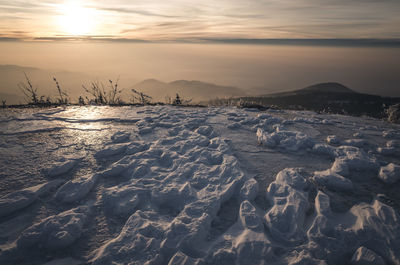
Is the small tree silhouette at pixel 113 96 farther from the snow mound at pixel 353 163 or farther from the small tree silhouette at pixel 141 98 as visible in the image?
the snow mound at pixel 353 163

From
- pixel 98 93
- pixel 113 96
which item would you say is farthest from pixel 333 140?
pixel 98 93

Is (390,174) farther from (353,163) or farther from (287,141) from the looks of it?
(287,141)

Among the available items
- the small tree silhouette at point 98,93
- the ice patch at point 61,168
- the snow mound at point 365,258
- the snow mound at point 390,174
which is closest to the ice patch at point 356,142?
the snow mound at point 390,174

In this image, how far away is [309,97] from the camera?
71.2 ft

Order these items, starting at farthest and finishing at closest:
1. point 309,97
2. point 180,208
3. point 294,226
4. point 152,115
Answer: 1. point 309,97
2. point 152,115
3. point 180,208
4. point 294,226

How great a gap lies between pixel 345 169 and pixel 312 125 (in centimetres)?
196

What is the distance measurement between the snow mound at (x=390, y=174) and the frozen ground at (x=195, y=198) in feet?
0.04

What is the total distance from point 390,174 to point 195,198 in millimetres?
2171

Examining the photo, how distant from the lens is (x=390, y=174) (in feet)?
7.47

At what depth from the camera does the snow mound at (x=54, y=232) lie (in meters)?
1.55

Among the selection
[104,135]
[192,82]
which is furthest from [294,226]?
[192,82]

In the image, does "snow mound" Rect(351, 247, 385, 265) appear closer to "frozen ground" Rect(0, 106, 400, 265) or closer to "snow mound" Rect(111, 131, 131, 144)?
"frozen ground" Rect(0, 106, 400, 265)

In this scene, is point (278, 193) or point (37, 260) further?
point (278, 193)

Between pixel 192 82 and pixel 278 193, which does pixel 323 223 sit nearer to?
pixel 278 193
